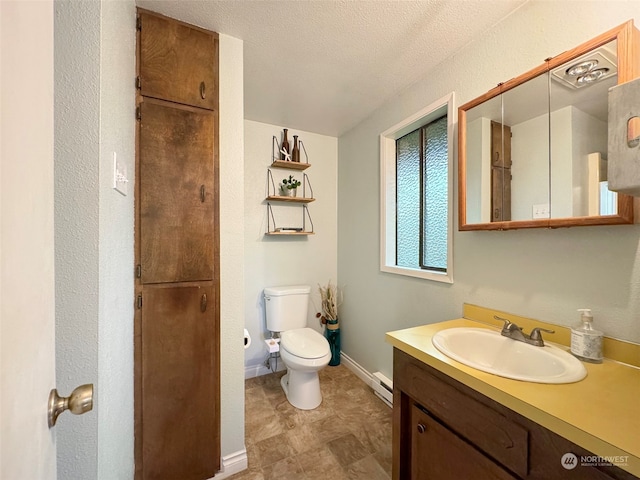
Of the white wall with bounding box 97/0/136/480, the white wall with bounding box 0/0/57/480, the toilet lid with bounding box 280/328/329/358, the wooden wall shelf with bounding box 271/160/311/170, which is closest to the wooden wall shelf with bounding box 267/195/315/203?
the wooden wall shelf with bounding box 271/160/311/170

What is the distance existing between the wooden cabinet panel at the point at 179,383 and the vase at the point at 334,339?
135cm

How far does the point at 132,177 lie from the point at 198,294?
63 centimetres

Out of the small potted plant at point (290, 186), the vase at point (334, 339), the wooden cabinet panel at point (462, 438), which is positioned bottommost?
the vase at point (334, 339)

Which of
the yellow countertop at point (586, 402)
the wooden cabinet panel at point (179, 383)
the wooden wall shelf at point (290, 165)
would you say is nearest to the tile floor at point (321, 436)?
the wooden cabinet panel at point (179, 383)

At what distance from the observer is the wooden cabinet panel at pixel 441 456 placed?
2.81 feet

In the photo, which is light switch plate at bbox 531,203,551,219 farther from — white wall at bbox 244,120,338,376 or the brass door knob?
the brass door knob

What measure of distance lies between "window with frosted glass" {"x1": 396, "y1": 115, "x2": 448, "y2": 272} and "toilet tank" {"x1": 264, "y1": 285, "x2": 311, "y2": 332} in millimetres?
932

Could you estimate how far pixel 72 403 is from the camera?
48 centimetres

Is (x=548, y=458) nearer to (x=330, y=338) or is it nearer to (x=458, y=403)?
(x=458, y=403)

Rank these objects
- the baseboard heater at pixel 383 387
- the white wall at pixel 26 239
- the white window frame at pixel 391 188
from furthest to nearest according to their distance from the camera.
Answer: the baseboard heater at pixel 383 387, the white window frame at pixel 391 188, the white wall at pixel 26 239

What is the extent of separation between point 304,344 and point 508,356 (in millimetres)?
1309

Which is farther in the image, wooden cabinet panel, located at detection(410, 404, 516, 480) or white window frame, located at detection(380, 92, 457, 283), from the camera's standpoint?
white window frame, located at detection(380, 92, 457, 283)

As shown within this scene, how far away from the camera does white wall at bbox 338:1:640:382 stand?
3.20 feet

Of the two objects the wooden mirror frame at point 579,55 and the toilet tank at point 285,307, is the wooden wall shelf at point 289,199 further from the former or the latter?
the wooden mirror frame at point 579,55
